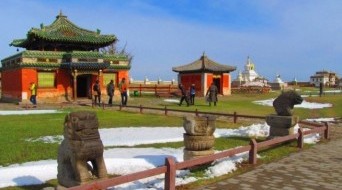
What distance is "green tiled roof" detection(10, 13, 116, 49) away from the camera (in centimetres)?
3409

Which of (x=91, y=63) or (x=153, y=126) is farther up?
(x=91, y=63)

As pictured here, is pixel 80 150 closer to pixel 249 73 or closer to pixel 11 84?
pixel 11 84

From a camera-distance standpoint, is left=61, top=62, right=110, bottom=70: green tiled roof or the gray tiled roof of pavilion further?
the gray tiled roof of pavilion

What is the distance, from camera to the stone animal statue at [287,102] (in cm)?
1355

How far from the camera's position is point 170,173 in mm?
7363

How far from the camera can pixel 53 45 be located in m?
35.6

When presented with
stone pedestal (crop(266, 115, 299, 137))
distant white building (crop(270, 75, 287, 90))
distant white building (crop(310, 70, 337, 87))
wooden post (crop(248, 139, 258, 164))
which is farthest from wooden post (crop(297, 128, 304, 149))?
distant white building (crop(310, 70, 337, 87))

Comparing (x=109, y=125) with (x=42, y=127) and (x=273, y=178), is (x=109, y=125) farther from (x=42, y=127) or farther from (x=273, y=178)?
(x=273, y=178)

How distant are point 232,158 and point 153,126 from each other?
793cm

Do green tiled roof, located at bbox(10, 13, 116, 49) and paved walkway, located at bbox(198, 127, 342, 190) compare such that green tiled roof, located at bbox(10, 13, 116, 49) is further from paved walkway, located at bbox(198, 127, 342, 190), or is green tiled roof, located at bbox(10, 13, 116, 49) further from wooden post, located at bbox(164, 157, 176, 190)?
wooden post, located at bbox(164, 157, 176, 190)

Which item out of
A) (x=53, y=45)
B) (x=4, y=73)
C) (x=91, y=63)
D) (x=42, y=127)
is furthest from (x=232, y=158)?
(x=4, y=73)

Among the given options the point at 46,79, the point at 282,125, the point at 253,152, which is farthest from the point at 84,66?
the point at 253,152

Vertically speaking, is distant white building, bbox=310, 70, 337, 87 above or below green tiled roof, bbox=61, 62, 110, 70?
above

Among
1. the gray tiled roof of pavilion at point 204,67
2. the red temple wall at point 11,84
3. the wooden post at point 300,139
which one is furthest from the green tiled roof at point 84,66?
the wooden post at point 300,139
